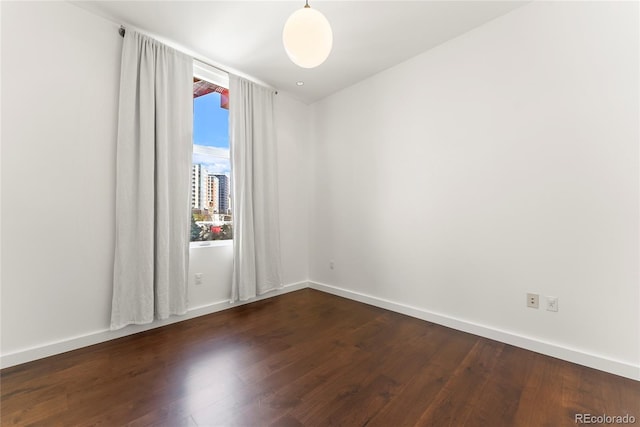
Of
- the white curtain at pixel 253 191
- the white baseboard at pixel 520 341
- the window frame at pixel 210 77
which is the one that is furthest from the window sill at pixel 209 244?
the white baseboard at pixel 520 341

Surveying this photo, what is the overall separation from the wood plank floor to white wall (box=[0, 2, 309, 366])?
1.04 feet

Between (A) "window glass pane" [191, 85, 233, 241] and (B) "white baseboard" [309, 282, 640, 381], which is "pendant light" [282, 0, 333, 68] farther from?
(B) "white baseboard" [309, 282, 640, 381]

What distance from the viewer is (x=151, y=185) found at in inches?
96.5

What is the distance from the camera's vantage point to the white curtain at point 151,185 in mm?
2336

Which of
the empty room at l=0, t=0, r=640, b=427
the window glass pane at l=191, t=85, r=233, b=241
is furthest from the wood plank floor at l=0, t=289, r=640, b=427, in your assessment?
the window glass pane at l=191, t=85, r=233, b=241

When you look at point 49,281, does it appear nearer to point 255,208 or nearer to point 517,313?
point 255,208

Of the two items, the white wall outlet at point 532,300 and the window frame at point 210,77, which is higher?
the window frame at point 210,77

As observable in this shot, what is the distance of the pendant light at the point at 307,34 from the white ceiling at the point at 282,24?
0.74 m

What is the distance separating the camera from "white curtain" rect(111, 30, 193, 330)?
92.0 inches

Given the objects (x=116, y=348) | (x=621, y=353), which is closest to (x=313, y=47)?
(x=116, y=348)

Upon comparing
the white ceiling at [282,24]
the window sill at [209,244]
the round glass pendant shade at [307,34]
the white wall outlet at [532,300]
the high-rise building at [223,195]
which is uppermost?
the white ceiling at [282,24]

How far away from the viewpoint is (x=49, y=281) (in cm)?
205

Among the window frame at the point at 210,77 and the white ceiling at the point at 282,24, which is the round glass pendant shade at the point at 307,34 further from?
the window frame at the point at 210,77

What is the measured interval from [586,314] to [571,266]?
1.13 ft
